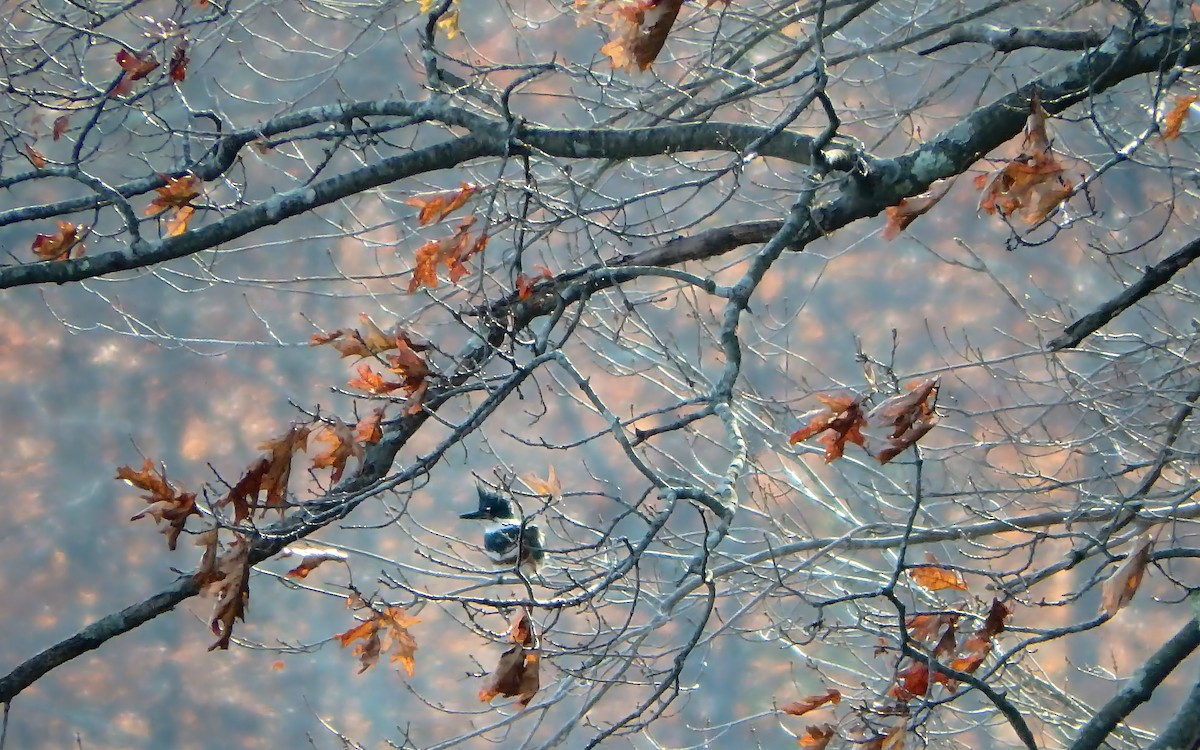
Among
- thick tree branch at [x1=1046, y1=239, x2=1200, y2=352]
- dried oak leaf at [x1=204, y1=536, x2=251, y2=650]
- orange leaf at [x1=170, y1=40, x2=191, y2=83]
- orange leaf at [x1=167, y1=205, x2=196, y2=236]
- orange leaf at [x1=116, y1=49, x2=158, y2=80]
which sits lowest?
dried oak leaf at [x1=204, y1=536, x2=251, y2=650]

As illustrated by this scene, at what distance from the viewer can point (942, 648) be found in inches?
126

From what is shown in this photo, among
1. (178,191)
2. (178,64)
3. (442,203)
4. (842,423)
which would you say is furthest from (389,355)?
(178,64)

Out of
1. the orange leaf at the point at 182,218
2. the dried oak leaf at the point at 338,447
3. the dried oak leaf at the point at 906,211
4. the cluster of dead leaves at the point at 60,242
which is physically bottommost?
the dried oak leaf at the point at 338,447

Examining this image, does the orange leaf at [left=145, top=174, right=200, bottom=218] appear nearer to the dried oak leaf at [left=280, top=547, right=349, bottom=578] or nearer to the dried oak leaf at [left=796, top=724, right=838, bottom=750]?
the dried oak leaf at [left=280, top=547, right=349, bottom=578]

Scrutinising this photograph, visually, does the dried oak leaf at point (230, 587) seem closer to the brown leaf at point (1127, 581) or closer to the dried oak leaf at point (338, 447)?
the dried oak leaf at point (338, 447)

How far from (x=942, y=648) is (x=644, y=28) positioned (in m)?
1.85

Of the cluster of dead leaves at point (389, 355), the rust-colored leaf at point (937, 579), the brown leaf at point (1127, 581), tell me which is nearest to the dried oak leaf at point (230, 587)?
the cluster of dead leaves at point (389, 355)

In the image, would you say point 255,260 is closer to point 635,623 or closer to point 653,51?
point 635,623

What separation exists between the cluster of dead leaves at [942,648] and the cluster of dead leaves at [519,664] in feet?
3.13

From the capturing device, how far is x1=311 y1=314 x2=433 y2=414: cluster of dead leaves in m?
2.67

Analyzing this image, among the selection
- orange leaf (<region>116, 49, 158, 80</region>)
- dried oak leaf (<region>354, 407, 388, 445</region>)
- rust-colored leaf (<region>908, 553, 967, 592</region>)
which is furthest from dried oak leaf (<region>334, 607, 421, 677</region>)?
orange leaf (<region>116, 49, 158, 80</region>)

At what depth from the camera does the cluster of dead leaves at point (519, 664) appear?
230 centimetres

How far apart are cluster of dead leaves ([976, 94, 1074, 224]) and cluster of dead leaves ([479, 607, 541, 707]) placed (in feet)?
4.60

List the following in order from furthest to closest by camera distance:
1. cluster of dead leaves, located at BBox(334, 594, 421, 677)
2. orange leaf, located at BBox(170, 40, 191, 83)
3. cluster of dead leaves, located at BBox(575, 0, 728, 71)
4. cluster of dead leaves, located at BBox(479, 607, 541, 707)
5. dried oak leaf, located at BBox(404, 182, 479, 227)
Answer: orange leaf, located at BBox(170, 40, 191, 83)
cluster of dead leaves, located at BBox(334, 594, 421, 677)
dried oak leaf, located at BBox(404, 182, 479, 227)
cluster of dead leaves, located at BBox(575, 0, 728, 71)
cluster of dead leaves, located at BBox(479, 607, 541, 707)
